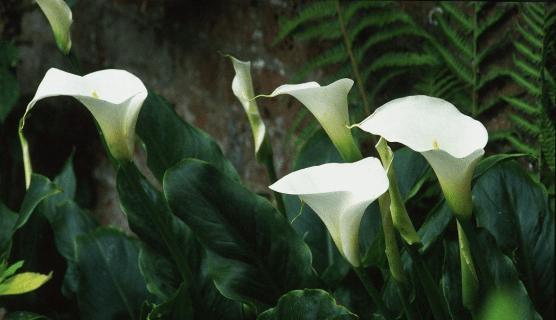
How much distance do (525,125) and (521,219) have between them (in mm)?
260

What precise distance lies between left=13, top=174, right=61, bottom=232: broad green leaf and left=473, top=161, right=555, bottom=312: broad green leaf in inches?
15.6

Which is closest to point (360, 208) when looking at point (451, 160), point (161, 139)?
point (451, 160)

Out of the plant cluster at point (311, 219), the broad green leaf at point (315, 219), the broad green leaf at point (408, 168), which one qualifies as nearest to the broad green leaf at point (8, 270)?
the plant cluster at point (311, 219)

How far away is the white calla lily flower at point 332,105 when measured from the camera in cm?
54

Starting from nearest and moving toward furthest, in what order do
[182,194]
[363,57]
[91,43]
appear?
[182,194], [363,57], [91,43]

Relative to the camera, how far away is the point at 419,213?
97cm

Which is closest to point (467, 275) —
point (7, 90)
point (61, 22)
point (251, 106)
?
point (251, 106)

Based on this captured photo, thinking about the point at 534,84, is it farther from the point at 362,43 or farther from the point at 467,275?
the point at 467,275

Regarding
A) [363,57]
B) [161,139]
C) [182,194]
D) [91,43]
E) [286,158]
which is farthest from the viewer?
[91,43]

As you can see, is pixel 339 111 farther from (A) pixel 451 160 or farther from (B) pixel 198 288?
(B) pixel 198 288

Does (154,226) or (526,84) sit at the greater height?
(526,84)

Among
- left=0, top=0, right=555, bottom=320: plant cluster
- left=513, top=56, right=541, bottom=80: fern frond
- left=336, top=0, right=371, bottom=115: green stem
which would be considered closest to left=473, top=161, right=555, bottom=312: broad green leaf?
left=0, top=0, right=555, bottom=320: plant cluster

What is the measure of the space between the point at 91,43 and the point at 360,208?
115cm

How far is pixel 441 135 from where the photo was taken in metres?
0.48
